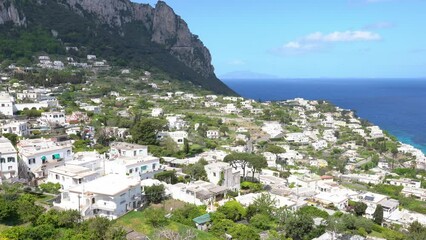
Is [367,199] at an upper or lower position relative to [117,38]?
lower

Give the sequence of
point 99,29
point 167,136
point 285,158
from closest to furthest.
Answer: point 167,136, point 285,158, point 99,29

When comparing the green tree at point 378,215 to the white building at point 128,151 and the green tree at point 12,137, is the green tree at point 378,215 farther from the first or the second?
the green tree at point 12,137

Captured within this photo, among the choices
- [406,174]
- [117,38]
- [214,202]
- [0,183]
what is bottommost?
[406,174]

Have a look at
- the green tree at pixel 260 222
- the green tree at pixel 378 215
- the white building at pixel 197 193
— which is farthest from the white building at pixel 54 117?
the green tree at pixel 378 215

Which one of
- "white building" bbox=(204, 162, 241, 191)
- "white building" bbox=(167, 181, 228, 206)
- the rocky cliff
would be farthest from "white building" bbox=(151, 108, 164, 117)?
the rocky cliff

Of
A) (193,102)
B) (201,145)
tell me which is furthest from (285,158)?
(193,102)

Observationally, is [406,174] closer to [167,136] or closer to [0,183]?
[167,136]

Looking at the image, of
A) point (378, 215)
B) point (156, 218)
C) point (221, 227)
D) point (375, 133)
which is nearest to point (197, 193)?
→ point (221, 227)
